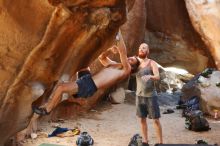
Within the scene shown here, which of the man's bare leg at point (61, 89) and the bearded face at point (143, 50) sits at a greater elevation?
the bearded face at point (143, 50)

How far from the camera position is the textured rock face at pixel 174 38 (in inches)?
571

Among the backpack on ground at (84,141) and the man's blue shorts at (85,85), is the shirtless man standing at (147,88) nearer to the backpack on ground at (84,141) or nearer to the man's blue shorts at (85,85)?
the man's blue shorts at (85,85)

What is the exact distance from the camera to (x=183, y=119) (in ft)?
37.4

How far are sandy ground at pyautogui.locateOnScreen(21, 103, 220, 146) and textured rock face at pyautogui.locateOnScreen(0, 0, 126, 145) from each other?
341 cm

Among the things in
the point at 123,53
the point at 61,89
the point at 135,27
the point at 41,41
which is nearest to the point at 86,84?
the point at 61,89

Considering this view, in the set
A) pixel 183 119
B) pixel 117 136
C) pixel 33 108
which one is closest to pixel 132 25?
pixel 183 119

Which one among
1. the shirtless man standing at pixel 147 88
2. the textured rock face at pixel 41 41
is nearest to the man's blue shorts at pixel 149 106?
the shirtless man standing at pixel 147 88

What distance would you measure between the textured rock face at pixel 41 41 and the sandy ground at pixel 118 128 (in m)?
3.41

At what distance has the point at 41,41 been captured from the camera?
5.16m

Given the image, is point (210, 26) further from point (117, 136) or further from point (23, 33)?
point (23, 33)

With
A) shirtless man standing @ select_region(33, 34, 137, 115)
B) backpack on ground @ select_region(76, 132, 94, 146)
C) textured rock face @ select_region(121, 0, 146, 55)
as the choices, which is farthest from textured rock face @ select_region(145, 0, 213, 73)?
shirtless man standing @ select_region(33, 34, 137, 115)

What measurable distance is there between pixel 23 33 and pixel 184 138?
5400mm

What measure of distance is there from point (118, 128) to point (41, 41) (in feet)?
19.0

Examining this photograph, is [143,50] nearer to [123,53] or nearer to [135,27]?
[123,53]
